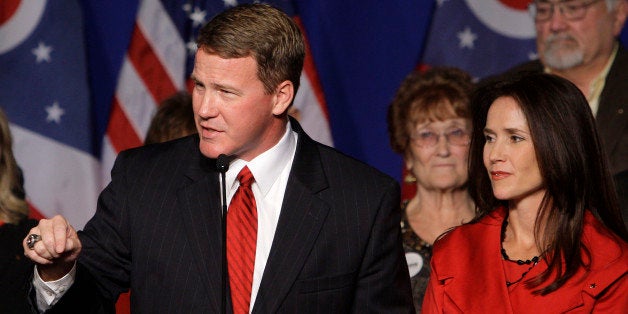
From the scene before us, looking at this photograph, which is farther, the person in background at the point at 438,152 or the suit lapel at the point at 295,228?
the person in background at the point at 438,152

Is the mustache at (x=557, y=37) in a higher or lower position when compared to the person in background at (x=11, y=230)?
higher

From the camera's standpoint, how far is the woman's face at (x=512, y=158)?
9.60ft

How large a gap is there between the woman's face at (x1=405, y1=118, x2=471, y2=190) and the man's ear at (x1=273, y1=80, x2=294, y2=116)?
1.33m

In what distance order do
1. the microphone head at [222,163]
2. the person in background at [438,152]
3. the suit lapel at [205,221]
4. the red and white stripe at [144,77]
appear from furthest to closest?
the red and white stripe at [144,77]
the person in background at [438,152]
the suit lapel at [205,221]
the microphone head at [222,163]

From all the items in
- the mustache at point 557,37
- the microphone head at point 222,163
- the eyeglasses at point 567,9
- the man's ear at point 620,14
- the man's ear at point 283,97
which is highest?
the eyeglasses at point 567,9

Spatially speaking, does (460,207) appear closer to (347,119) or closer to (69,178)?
(347,119)

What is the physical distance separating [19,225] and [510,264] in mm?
1689

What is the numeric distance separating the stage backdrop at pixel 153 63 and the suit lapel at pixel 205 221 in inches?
80.5

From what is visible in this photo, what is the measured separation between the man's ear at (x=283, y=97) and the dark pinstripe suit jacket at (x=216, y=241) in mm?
130

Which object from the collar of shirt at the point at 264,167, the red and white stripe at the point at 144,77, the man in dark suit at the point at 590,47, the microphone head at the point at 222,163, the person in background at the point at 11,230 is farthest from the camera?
the red and white stripe at the point at 144,77

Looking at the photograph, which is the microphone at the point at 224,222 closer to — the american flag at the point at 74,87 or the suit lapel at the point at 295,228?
the suit lapel at the point at 295,228

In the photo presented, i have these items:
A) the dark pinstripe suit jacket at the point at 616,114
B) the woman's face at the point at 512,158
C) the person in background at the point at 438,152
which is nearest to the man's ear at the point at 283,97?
A: the woman's face at the point at 512,158

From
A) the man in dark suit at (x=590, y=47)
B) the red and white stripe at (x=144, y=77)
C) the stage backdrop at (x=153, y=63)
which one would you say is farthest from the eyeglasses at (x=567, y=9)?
the red and white stripe at (x=144, y=77)

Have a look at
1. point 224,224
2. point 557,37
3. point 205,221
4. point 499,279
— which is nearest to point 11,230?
point 205,221
